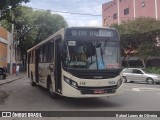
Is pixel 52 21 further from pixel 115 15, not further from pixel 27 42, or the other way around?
pixel 115 15

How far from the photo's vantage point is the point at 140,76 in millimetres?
28141

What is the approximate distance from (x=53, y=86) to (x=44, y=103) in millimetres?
908

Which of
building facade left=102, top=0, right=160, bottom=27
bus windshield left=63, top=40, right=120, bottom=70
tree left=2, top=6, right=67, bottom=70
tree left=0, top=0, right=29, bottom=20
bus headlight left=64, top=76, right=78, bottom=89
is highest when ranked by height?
building facade left=102, top=0, right=160, bottom=27

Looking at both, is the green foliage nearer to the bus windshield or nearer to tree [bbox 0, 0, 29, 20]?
tree [bbox 0, 0, 29, 20]

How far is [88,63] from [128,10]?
4927cm

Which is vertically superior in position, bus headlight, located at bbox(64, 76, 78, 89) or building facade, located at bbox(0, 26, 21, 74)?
building facade, located at bbox(0, 26, 21, 74)

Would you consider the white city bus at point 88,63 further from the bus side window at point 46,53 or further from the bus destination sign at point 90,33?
the bus side window at point 46,53

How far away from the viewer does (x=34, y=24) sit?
202ft

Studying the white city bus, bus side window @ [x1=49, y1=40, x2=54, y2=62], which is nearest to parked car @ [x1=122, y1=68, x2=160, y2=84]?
bus side window @ [x1=49, y1=40, x2=54, y2=62]

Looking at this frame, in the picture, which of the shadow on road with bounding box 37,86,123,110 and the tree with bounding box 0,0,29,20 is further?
the tree with bounding box 0,0,29,20

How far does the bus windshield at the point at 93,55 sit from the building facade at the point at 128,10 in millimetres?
38319

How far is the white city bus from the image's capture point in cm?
1223

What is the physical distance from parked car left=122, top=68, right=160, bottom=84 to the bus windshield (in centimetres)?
1519

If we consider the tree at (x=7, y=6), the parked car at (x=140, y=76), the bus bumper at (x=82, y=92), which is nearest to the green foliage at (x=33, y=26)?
the parked car at (x=140, y=76)
